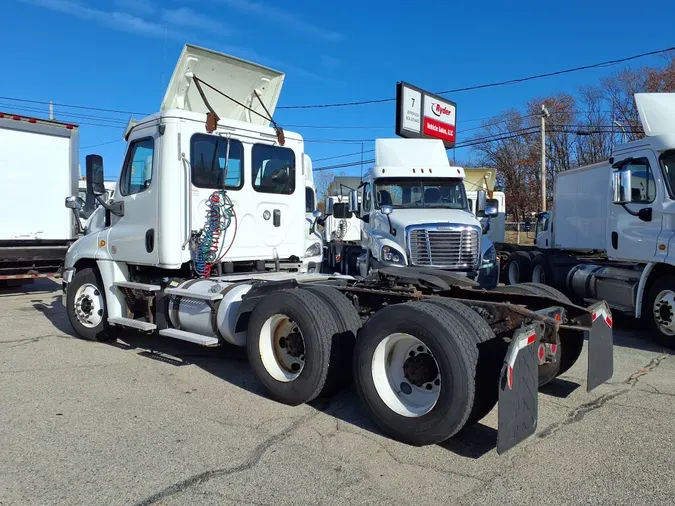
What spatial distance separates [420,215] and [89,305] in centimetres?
570

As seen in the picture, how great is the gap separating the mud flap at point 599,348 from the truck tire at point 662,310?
11.7 ft

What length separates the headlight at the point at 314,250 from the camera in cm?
798

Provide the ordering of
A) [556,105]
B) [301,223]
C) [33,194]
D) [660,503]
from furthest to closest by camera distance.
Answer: [556,105] → [33,194] → [301,223] → [660,503]

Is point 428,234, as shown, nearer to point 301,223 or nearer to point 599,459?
point 301,223

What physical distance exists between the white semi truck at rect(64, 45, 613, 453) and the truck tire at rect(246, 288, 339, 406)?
0.01 meters

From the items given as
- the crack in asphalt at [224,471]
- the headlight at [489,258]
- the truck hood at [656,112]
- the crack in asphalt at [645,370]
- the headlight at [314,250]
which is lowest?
the crack in asphalt at [224,471]

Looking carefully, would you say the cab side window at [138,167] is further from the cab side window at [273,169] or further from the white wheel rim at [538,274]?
the white wheel rim at [538,274]

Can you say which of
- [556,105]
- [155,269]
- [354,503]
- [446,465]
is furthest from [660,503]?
[556,105]

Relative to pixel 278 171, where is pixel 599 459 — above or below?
below

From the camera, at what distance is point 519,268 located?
12773mm

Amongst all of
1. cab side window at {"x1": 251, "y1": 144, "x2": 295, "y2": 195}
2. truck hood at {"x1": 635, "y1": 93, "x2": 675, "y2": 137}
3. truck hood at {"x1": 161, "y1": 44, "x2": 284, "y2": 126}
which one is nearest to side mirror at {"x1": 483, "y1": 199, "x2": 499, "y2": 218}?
truck hood at {"x1": 635, "y1": 93, "x2": 675, "y2": 137}

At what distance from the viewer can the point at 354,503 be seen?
3359 millimetres

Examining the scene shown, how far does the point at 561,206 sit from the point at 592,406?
362 inches

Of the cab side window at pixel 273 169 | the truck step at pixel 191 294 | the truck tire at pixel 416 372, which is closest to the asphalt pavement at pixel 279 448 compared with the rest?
the truck tire at pixel 416 372
